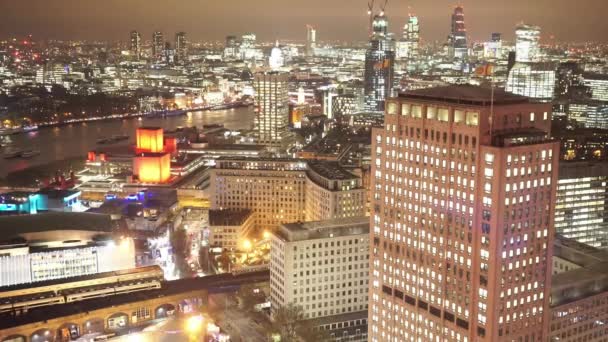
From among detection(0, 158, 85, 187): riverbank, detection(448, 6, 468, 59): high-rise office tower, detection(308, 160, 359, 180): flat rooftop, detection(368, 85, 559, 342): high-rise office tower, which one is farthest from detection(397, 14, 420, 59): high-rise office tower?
detection(368, 85, 559, 342): high-rise office tower

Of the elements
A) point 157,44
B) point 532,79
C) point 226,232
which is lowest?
point 226,232

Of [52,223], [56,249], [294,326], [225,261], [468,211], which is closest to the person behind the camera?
[468,211]

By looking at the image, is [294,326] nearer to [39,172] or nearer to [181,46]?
[39,172]

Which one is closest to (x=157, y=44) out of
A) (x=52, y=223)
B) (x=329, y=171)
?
(x=329, y=171)

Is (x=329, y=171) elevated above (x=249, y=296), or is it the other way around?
(x=329, y=171)

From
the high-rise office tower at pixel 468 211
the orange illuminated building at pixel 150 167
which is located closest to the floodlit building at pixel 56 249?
the orange illuminated building at pixel 150 167

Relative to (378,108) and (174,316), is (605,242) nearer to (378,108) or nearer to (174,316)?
(174,316)

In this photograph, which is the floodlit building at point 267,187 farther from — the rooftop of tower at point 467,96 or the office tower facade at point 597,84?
the office tower facade at point 597,84

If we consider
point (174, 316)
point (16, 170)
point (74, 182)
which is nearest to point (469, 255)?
point (174, 316)
